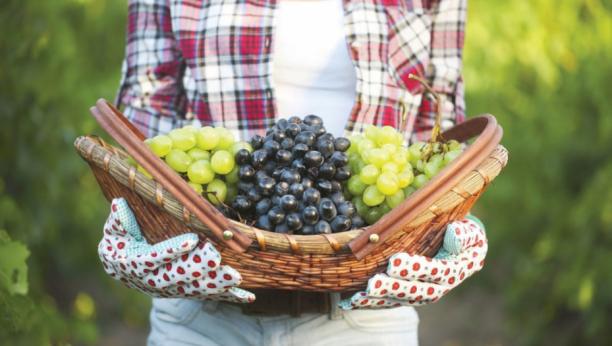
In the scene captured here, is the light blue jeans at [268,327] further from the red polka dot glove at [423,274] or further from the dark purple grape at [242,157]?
the dark purple grape at [242,157]

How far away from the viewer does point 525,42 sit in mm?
3834

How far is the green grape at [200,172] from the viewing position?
50.2 inches

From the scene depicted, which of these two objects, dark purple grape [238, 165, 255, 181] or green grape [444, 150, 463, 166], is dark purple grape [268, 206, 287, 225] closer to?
dark purple grape [238, 165, 255, 181]

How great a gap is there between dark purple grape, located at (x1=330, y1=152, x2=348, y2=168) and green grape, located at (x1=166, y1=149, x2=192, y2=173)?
0.29 meters

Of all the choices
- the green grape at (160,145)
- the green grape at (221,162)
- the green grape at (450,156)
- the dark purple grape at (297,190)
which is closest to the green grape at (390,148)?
the green grape at (450,156)

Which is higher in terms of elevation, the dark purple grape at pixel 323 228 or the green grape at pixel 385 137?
the green grape at pixel 385 137

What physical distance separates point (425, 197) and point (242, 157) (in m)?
0.37

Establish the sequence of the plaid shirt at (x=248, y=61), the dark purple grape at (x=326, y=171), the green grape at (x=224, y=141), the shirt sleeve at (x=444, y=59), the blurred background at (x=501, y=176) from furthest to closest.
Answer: the blurred background at (x=501, y=176) < the shirt sleeve at (x=444, y=59) < the plaid shirt at (x=248, y=61) < the green grape at (x=224, y=141) < the dark purple grape at (x=326, y=171)

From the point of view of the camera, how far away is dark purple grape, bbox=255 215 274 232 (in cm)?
122

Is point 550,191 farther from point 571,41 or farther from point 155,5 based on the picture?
point 155,5

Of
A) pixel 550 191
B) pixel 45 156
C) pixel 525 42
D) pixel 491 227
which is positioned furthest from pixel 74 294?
pixel 525 42

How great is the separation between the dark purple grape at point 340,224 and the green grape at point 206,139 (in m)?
0.31

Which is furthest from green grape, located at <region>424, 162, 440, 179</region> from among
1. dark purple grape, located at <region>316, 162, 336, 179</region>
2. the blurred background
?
the blurred background

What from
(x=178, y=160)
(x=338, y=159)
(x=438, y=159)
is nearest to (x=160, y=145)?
(x=178, y=160)
